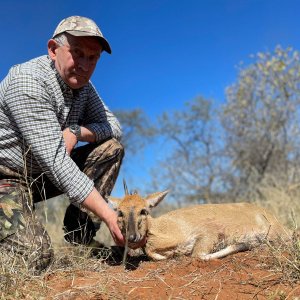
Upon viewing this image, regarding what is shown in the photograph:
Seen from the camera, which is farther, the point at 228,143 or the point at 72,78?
the point at 228,143

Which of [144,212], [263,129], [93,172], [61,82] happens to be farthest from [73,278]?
[263,129]

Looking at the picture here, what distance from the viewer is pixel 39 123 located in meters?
4.51

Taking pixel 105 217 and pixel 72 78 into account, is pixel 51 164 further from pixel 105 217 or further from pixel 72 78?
pixel 72 78

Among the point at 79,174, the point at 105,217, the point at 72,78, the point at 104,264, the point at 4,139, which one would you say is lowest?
the point at 104,264

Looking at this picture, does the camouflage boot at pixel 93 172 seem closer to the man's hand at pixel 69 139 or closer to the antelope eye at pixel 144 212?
the man's hand at pixel 69 139

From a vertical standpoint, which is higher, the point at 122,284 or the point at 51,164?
the point at 51,164

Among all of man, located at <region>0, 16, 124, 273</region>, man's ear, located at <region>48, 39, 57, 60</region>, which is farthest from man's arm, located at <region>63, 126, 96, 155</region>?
man's ear, located at <region>48, 39, 57, 60</region>

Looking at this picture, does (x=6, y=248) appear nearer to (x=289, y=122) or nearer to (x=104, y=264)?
(x=104, y=264)

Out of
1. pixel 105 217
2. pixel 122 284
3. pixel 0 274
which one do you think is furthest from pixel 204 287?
pixel 0 274

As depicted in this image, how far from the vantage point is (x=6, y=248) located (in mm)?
4254

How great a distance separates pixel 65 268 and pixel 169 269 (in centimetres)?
99

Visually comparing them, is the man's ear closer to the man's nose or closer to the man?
the man

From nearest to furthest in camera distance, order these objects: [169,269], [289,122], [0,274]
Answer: [0,274], [169,269], [289,122]

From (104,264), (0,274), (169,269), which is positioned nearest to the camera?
(0,274)
